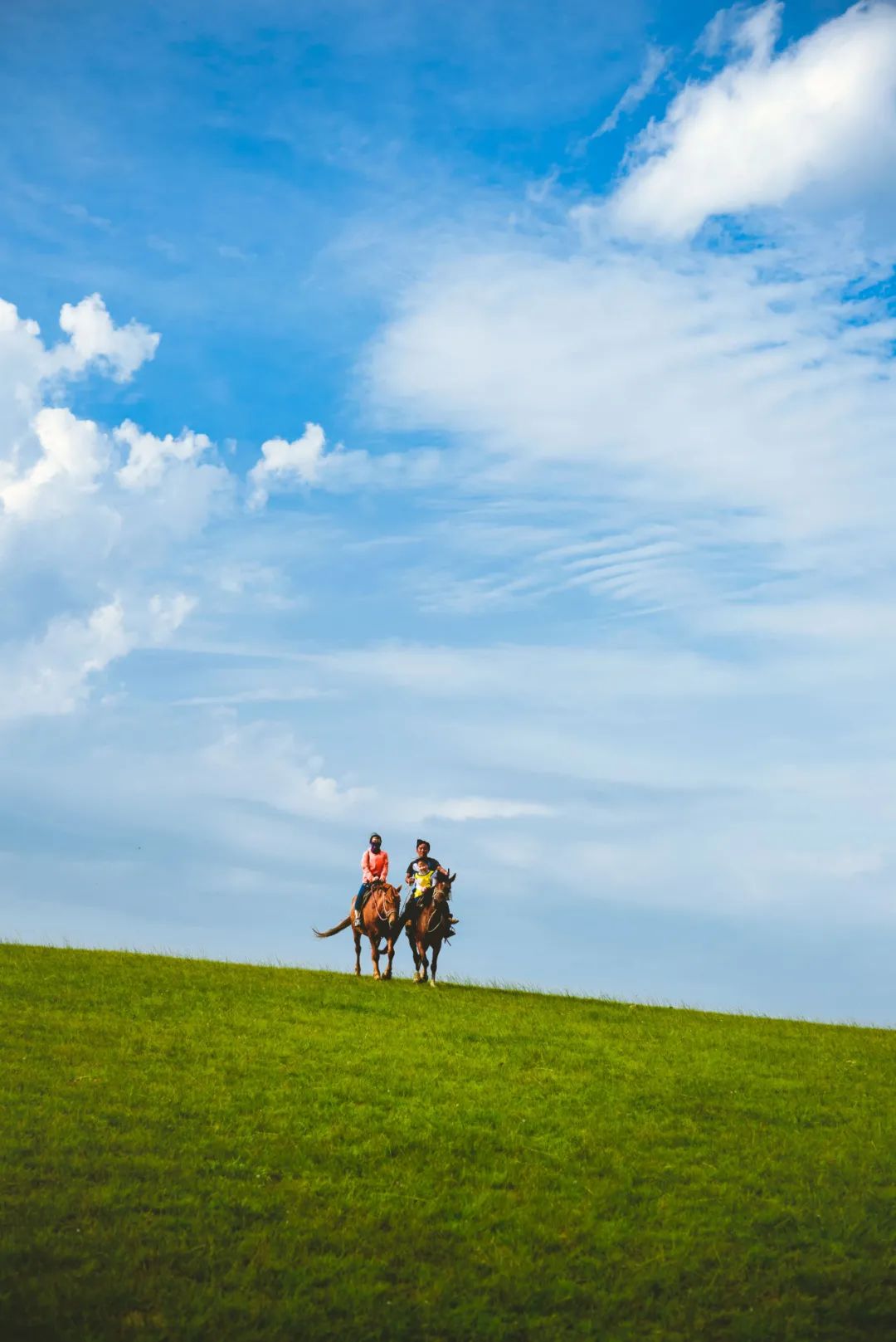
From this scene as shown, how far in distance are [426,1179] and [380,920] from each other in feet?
55.3

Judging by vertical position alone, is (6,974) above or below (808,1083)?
above

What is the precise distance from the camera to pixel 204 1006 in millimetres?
26656

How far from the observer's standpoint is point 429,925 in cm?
3212

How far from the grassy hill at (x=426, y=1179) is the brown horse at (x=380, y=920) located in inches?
244

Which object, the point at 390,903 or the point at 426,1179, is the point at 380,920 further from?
the point at 426,1179

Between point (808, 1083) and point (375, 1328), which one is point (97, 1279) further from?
point (808, 1083)

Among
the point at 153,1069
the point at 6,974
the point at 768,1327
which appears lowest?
the point at 768,1327

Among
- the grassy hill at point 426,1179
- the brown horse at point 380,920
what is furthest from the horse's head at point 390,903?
the grassy hill at point 426,1179

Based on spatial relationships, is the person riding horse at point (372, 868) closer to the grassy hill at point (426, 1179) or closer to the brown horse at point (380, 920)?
the brown horse at point (380, 920)

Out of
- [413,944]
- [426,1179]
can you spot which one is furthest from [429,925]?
[426,1179]

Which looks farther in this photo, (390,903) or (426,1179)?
(390,903)

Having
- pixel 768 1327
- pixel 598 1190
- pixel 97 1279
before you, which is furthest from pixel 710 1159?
pixel 97 1279

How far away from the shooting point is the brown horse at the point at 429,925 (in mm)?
31875

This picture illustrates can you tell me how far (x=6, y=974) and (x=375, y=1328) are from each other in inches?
756
